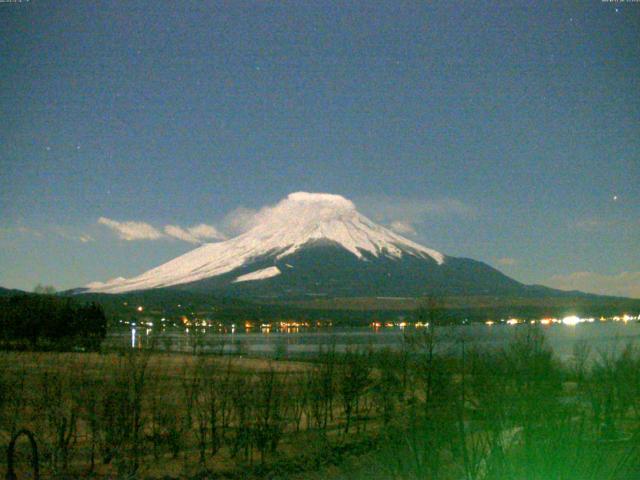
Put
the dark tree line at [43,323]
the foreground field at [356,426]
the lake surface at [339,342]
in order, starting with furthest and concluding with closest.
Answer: the dark tree line at [43,323] → the lake surface at [339,342] → the foreground field at [356,426]

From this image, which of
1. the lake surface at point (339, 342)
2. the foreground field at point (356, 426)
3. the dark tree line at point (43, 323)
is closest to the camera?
the foreground field at point (356, 426)

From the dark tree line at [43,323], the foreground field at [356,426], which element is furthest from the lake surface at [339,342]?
the dark tree line at [43,323]

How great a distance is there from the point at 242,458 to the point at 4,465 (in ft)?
16.3

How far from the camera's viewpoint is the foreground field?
638cm

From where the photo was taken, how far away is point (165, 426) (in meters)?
16.8

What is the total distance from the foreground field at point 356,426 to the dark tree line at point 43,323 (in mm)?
32451

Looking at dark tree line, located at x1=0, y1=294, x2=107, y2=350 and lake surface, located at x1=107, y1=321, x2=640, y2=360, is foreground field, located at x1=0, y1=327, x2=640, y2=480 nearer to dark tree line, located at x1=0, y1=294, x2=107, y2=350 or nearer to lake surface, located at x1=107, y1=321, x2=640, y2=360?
lake surface, located at x1=107, y1=321, x2=640, y2=360

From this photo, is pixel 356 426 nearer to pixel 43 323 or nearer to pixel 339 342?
pixel 43 323

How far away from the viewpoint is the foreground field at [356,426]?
6.38 m

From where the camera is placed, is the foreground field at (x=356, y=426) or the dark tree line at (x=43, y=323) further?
the dark tree line at (x=43, y=323)

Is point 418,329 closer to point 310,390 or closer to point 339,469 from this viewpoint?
point 310,390

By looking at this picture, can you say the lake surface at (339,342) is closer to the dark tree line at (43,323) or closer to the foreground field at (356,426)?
the foreground field at (356,426)

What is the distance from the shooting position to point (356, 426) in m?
22.5

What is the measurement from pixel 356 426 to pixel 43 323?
4056 cm
